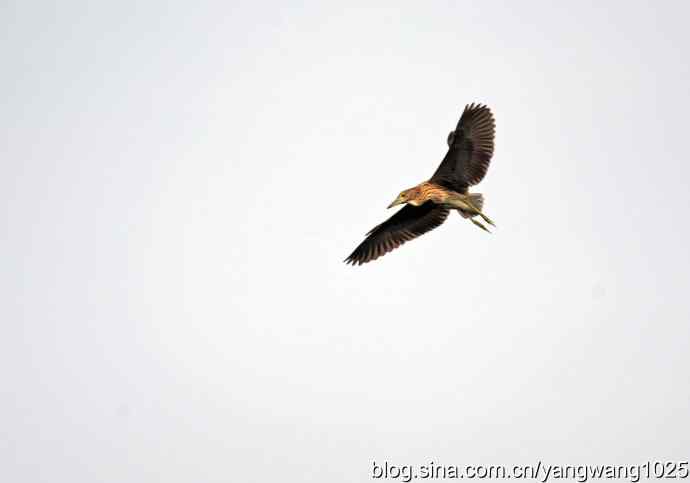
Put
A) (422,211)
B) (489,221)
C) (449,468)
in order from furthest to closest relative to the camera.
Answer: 1. (449,468)
2. (422,211)
3. (489,221)

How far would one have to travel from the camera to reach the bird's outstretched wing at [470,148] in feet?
93.1

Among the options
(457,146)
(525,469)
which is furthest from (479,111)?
(525,469)

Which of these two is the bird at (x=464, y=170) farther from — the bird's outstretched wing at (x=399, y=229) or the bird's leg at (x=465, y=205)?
the bird's outstretched wing at (x=399, y=229)

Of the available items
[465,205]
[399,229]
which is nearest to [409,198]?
[465,205]

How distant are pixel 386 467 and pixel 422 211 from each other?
8.03 metres

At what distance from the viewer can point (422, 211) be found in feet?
99.2

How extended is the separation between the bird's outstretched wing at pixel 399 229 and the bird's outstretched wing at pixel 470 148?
1381 millimetres

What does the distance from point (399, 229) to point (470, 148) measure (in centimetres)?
333

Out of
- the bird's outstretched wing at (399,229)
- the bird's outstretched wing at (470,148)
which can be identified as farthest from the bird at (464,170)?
the bird's outstretched wing at (399,229)

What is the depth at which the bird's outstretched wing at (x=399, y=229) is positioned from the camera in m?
30.2

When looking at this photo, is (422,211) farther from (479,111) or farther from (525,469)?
(525,469)

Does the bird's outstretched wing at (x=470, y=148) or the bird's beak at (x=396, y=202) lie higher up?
the bird's outstretched wing at (x=470, y=148)

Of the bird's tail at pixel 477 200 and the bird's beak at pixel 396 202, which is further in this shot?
the bird's beak at pixel 396 202

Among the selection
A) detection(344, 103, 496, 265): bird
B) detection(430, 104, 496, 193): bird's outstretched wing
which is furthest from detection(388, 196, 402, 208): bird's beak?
detection(430, 104, 496, 193): bird's outstretched wing
